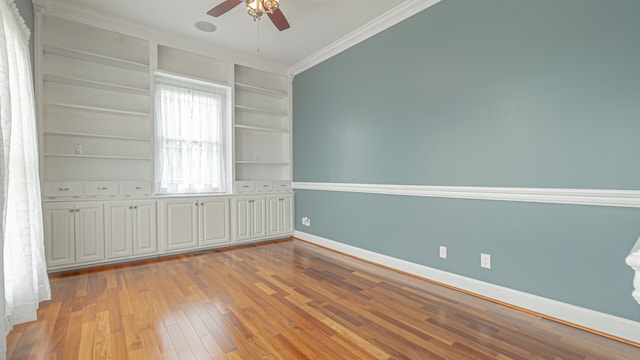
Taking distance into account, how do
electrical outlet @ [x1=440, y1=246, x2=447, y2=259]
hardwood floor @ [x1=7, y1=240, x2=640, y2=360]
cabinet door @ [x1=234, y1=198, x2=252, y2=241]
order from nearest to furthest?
hardwood floor @ [x1=7, y1=240, x2=640, y2=360] < electrical outlet @ [x1=440, y1=246, x2=447, y2=259] < cabinet door @ [x1=234, y1=198, x2=252, y2=241]

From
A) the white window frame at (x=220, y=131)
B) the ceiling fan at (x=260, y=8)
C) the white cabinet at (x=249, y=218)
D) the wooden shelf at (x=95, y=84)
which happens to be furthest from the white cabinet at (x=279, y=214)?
the ceiling fan at (x=260, y=8)

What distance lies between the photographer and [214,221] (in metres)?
4.23

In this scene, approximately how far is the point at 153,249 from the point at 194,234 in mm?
521

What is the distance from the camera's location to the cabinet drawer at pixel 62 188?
314 cm

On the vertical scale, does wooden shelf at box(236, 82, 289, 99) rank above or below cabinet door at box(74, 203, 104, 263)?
above

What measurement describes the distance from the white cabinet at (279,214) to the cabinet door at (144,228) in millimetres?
1655

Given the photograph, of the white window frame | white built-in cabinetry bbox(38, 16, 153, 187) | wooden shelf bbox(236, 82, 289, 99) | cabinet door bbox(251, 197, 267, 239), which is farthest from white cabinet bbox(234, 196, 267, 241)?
wooden shelf bbox(236, 82, 289, 99)

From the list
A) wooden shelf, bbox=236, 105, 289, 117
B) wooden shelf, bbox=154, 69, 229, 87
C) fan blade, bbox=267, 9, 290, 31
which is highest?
fan blade, bbox=267, 9, 290, 31

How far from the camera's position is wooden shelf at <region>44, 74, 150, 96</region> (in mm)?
3293

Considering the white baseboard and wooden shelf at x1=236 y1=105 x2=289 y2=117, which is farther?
wooden shelf at x1=236 y1=105 x2=289 y2=117

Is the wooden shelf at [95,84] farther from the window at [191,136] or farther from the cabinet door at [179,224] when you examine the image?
the cabinet door at [179,224]

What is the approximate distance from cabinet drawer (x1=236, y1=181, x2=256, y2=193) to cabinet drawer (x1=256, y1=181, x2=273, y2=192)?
0.23ft

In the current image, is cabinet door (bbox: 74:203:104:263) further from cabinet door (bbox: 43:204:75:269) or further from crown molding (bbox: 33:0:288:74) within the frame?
crown molding (bbox: 33:0:288:74)

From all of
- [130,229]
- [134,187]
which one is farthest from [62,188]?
[130,229]
